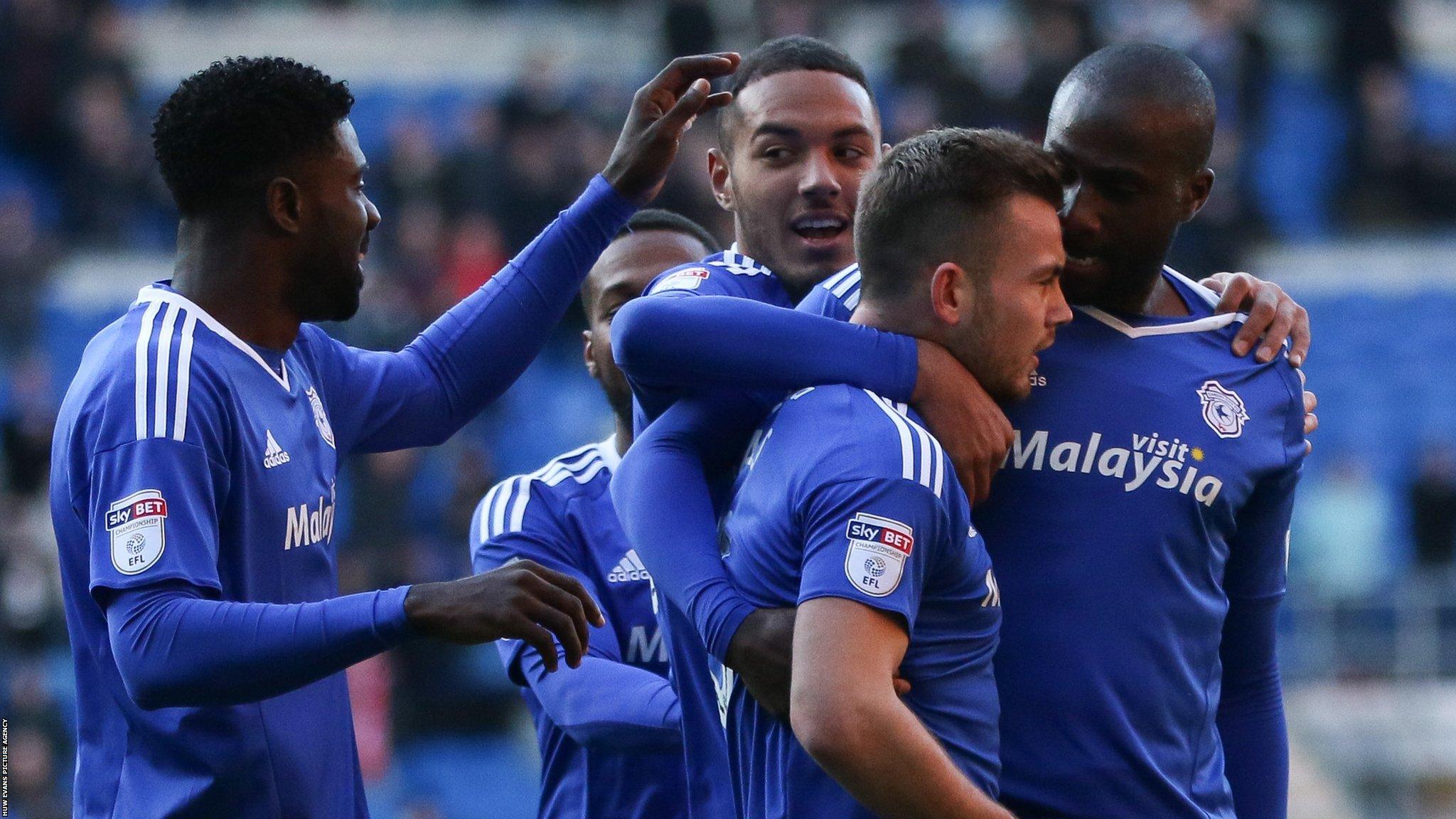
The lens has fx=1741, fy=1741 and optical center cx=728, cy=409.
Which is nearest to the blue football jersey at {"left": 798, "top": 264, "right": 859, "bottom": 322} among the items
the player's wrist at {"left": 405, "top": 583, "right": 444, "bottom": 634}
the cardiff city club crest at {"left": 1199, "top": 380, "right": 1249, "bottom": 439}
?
the cardiff city club crest at {"left": 1199, "top": 380, "right": 1249, "bottom": 439}

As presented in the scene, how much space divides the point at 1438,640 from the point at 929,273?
7.36 meters

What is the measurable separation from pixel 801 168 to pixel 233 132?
107 centimetres

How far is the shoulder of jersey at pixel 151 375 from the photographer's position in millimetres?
2859

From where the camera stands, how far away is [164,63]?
44.4 feet

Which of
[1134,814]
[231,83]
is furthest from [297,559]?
[1134,814]

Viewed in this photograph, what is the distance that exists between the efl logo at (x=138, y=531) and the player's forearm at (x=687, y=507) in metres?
0.74

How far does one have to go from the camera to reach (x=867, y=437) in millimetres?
2506

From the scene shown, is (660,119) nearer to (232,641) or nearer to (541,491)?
(541,491)

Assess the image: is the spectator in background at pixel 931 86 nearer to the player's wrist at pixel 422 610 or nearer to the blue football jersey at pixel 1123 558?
the blue football jersey at pixel 1123 558

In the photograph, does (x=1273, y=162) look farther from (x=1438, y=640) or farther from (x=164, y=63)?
(x=164, y=63)

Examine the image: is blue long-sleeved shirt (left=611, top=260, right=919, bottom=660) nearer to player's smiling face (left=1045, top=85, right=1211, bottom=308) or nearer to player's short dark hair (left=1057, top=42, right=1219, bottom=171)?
player's smiling face (left=1045, top=85, right=1211, bottom=308)

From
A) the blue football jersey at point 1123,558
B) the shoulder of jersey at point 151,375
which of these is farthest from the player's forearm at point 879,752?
the shoulder of jersey at point 151,375

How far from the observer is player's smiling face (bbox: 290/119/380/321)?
3.16 m

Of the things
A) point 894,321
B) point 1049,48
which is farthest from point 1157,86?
point 1049,48
